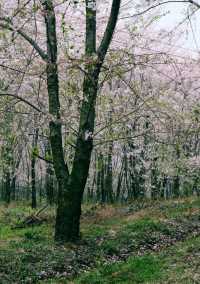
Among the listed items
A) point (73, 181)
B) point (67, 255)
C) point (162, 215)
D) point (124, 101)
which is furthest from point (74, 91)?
point (124, 101)

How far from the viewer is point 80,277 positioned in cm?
1316

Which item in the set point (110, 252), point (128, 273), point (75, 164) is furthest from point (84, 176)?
point (128, 273)

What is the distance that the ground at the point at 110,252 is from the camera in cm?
1283

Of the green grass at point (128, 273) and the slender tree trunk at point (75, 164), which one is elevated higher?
the slender tree trunk at point (75, 164)

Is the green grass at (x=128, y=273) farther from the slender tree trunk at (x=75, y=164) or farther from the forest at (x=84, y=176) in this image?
the slender tree trunk at (x=75, y=164)

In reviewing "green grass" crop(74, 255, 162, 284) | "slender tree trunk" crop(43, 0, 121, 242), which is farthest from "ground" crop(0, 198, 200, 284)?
"slender tree trunk" crop(43, 0, 121, 242)

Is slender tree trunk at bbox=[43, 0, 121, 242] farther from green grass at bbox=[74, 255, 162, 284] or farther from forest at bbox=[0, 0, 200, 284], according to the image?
green grass at bbox=[74, 255, 162, 284]

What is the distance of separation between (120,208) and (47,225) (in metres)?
7.53

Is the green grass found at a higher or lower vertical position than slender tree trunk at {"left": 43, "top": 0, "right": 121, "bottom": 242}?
lower

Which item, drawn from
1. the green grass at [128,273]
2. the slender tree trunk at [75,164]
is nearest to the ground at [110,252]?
the green grass at [128,273]

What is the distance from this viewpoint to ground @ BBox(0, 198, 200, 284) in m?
12.8

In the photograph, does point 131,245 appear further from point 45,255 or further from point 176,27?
point 176,27

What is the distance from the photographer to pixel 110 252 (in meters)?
16.1

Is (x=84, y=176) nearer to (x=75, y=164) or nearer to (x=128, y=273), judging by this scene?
(x=75, y=164)
